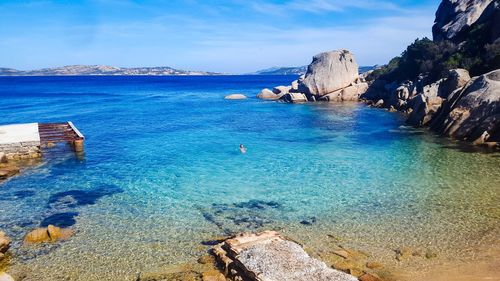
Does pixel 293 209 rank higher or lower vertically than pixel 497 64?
lower

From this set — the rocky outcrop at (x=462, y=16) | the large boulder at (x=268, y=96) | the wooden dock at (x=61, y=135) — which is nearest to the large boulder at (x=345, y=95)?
the large boulder at (x=268, y=96)

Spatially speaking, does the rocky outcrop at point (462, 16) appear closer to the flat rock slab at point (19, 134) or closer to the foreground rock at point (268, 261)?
the foreground rock at point (268, 261)

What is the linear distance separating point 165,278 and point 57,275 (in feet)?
12.3

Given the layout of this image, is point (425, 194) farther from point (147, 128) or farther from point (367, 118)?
point (147, 128)

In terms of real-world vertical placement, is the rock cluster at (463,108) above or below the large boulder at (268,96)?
above

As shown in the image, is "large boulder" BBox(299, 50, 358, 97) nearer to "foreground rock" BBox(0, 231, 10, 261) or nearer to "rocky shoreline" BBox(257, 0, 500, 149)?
"rocky shoreline" BBox(257, 0, 500, 149)

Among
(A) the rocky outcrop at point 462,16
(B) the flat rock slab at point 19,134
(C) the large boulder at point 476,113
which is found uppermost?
(A) the rocky outcrop at point 462,16

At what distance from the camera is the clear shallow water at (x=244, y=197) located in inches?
628

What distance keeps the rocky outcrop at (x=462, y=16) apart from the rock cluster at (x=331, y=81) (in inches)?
606

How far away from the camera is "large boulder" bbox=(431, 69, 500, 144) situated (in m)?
32.6

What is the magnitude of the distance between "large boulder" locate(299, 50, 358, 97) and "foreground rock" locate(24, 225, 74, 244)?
195 ft

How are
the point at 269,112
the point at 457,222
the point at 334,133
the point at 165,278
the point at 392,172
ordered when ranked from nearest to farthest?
the point at 165,278 → the point at 457,222 → the point at 392,172 → the point at 334,133 → the point at 269,112

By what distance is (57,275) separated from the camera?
1414cm

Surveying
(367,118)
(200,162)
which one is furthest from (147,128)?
(367,118)
